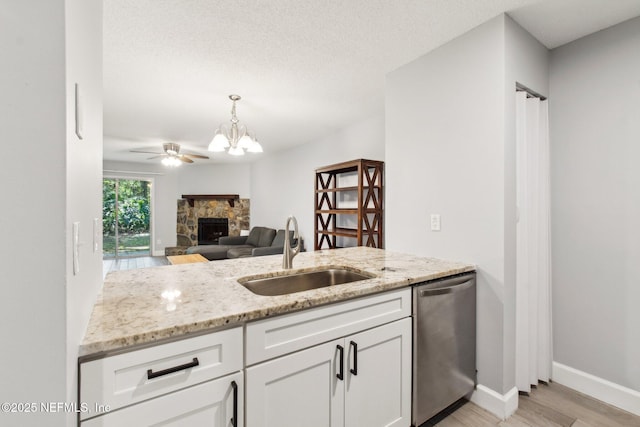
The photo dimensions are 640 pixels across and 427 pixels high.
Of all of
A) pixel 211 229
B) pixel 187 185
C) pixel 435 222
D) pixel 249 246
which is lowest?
pixel 249 246

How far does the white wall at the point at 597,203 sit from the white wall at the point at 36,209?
8.73 ft

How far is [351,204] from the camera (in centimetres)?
396

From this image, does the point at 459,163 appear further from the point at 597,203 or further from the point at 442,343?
the point at 442,343

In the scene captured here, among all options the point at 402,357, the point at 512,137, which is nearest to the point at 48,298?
the point at 402,357

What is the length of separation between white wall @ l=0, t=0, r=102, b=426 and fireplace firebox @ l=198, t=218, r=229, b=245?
7205 mm

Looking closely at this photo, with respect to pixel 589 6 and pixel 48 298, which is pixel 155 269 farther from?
pixel 589 6

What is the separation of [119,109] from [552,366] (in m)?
4.77

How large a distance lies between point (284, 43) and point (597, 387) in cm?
306

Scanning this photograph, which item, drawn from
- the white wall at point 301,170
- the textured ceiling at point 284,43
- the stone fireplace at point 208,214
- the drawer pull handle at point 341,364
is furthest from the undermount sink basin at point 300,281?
the stone fireplace at point 208,214

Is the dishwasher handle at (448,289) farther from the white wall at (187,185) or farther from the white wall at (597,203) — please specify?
the white wall at (187,185)

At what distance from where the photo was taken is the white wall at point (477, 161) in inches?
67.9

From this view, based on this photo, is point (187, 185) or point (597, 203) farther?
point (187, 185)

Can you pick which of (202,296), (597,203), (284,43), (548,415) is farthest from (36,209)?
(597,203)

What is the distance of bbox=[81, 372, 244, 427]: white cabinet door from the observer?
822mm
